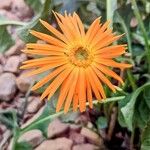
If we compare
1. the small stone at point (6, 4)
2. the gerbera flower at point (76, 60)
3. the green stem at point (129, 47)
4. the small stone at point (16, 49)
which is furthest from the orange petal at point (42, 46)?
the small stone at point (6, 4)

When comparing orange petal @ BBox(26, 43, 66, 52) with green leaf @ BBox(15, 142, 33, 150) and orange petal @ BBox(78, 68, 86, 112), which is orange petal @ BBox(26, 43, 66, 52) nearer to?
orange petal @ BBox(78, 68, 86, 112)

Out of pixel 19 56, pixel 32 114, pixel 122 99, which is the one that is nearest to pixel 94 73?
pixel 122 99

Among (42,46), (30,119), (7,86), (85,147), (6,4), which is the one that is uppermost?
(6,4)

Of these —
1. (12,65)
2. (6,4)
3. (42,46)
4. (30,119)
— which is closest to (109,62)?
(42,46)

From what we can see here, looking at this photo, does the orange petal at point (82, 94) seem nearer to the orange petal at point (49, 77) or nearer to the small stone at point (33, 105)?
the orange petal at point (49, 77)

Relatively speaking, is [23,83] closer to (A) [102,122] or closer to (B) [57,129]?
(B) [57,129]

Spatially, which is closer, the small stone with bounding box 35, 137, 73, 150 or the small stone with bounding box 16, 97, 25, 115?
the small stone with bounding box 35, 137, 73, 150

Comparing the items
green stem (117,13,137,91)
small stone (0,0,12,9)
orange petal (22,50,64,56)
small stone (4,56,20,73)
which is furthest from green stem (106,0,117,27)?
small stone (0,0,12,9)
